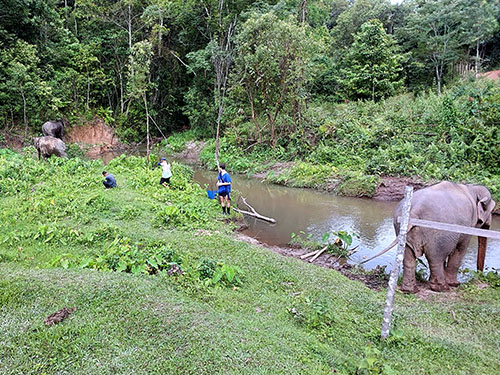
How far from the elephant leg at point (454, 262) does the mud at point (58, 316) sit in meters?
6.17

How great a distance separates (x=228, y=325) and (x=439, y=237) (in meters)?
4.20

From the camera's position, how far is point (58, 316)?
3.96 m

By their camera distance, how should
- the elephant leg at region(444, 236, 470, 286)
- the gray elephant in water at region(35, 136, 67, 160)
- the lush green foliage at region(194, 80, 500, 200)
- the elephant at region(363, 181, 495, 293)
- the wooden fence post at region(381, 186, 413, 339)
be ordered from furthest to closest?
the gray elephant in water at region(35, 136, 67, 160), the lush green foliage at region(194, 80, 500, 200), the elephant leg at region(444, 236, 470, 286), the elephant at region(363, 181, 495, 293), the wooden fence post at region(381, 186, 413, 339)

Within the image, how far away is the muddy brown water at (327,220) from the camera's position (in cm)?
880

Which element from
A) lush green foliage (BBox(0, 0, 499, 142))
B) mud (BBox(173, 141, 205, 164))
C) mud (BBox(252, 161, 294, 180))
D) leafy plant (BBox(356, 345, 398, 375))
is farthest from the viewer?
mud (BBox(173, 141, 205, 164))

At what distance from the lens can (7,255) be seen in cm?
625

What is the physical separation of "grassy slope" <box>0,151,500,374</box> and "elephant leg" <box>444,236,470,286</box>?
14.4 inches

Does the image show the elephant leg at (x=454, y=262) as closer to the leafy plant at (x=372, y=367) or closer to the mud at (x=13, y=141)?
the leafy plant at (x=372, y=367)

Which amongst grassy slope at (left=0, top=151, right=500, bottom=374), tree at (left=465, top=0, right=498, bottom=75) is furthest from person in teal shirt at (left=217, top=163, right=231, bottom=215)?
tree at (left=465, top=0, right=498, bottom=75)

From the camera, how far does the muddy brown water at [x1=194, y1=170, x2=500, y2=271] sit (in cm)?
884

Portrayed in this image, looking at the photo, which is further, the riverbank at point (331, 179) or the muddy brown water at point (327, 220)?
the riverbank at point (331, 179)

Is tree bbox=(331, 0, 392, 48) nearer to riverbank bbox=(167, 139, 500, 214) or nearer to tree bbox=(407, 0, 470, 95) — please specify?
tree bbox=(407, 0, 470, 95)

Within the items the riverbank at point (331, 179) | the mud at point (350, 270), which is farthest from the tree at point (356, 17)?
the mud at point (350, 270)

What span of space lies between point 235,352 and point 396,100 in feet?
67.1
